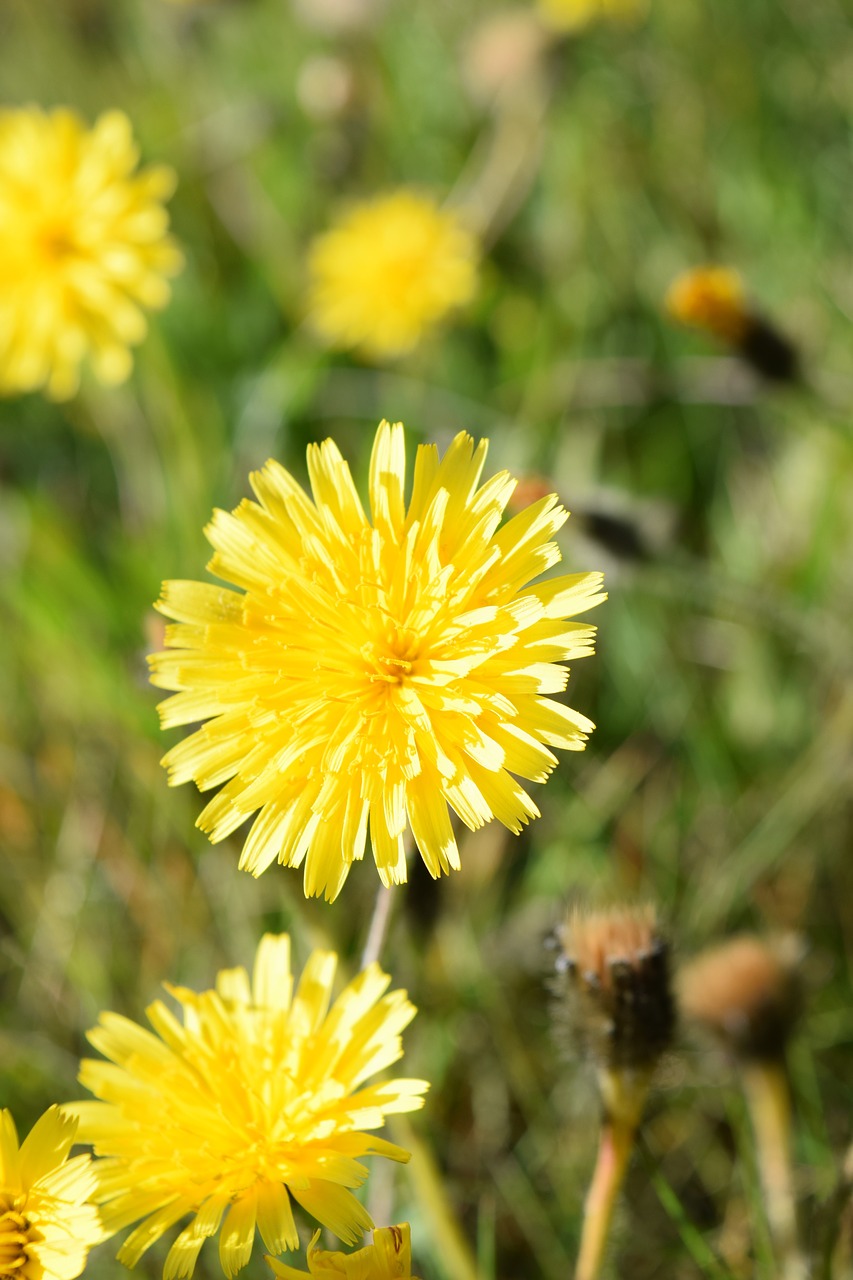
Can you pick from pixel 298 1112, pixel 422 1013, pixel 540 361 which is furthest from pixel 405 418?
pixel 298 1112

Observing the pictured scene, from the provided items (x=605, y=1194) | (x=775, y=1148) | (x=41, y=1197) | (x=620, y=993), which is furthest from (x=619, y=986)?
(x=41, y=1197)

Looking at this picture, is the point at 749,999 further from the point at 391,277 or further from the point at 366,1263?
the point at 391,277

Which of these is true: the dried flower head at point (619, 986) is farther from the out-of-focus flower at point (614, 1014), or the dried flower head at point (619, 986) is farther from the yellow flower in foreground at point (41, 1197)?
the yellow flower in foreground at point (41, 1197)

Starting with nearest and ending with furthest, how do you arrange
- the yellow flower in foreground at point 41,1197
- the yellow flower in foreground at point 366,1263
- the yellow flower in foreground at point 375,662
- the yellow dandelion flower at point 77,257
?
the yellow flower in foreground at point 366,1263 → the yellow flower in foreground at point 41,1197 → the yellow flower in foreground at point 375,662 → the yellow dandelion flower at point 77,257

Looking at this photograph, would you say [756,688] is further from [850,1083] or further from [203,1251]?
[203,1251]

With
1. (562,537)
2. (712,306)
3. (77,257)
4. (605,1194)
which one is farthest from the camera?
(77,257)

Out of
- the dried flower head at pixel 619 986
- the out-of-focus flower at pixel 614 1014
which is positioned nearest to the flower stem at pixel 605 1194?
the out-of-focus flower at pixel 614 1014
